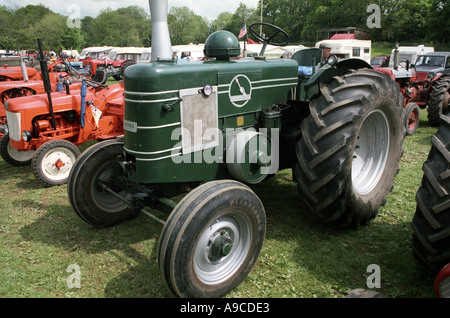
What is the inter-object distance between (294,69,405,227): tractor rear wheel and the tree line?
510cm

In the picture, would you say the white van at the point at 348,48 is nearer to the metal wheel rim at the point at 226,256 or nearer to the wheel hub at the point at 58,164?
the wheel hub at the point at 58,164

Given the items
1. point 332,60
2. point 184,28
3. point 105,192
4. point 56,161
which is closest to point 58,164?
point 56,161

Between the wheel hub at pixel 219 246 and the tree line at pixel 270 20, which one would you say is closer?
the wheel hub at pixel 219 246

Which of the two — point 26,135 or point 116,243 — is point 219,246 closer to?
point 116,243

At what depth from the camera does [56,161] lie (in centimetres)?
543

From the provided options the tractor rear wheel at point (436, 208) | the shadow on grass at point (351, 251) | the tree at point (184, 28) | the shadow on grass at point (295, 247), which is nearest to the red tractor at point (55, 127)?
A: the shadow on grass at point (295, 247)

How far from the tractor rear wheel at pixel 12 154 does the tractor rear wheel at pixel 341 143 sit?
5.41 meters

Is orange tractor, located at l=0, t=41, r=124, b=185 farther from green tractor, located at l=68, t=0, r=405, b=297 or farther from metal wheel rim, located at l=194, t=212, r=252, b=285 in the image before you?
metal wheel rim, located at l=194, t=212, r=252, b=285

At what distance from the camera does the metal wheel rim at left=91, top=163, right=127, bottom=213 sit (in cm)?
381

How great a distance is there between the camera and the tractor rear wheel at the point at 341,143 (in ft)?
10.2

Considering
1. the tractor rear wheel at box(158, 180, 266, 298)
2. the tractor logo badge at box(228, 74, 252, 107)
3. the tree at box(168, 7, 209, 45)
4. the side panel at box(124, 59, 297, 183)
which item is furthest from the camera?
the tree at box(168, 7, 209, 45)

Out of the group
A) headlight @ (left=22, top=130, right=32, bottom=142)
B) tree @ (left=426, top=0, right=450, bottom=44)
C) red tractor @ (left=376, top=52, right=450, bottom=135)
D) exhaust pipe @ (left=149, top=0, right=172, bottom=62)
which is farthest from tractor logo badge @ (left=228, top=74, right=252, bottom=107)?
tree @ (left=426, top=0, right=450, bottom=44)

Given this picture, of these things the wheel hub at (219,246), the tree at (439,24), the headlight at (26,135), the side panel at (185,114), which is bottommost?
the wheel hub at (219,246)

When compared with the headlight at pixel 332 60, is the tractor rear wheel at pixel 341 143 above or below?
below
